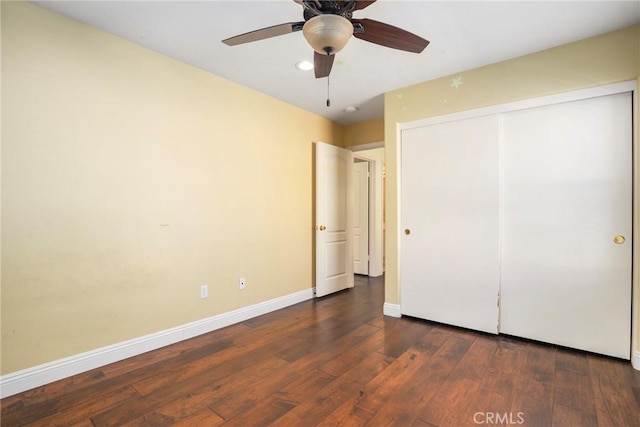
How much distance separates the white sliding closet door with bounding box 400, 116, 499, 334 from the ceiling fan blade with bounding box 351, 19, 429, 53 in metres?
1.41

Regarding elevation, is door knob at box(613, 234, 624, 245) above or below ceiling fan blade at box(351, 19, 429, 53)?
below

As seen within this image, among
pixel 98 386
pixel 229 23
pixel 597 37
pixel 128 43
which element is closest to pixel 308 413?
pixel 98 386

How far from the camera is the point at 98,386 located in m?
1.98

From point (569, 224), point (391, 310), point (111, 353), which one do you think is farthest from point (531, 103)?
point (111, 353)

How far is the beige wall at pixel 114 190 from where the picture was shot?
191cm

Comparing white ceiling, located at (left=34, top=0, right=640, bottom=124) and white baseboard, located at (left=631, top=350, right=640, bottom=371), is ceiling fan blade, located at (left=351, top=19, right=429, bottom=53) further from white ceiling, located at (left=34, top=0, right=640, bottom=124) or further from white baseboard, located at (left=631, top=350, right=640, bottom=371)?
white baseboard, located at (left=631, top=350, right=640, bottom=371)

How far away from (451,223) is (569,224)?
91 centimetres

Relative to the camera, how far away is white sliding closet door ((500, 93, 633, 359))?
7.48 feet

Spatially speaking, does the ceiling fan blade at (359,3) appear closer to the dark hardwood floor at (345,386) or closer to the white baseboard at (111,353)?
the dark hardwood floor at (345,386)

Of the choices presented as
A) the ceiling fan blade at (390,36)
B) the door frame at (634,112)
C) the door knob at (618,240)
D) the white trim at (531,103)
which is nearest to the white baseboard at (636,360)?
the door frame at (634,112)

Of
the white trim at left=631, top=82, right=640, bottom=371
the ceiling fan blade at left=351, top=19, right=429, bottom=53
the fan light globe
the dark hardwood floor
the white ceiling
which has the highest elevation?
the white ceiling

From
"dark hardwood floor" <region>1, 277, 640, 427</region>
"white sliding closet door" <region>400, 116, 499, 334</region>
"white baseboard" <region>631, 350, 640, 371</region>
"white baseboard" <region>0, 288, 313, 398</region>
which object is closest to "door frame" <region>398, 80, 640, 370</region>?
"white baseboard" <region>631, 350, 640, 371</region>

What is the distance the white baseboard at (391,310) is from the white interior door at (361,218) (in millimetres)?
2035

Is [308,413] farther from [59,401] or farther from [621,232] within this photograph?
[621,232]
